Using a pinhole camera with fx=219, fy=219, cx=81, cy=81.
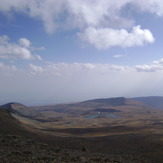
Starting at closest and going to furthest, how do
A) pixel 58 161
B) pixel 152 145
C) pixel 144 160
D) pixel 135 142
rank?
1. pixel 58 161
2. pixel 144 160
3. pixel 152 145
4. pixel 135 142

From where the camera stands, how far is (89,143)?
3006 cm

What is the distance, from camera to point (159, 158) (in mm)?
22109

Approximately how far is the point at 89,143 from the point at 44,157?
13155 mm

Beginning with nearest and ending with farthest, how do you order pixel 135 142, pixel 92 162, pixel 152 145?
pixel 92 162, pixel 152 145, pixel 135 142

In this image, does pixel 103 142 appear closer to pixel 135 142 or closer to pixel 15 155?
pixel 135 142

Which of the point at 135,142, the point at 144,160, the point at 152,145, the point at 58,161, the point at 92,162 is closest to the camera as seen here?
the point at 58,161

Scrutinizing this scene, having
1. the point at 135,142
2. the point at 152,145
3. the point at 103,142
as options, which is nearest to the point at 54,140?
the point at 103,142

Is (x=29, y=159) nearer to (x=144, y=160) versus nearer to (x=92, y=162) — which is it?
(x=92, y=162)

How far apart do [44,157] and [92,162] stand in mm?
3987

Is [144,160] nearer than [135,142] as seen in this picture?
Yes

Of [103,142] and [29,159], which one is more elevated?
[29,159]

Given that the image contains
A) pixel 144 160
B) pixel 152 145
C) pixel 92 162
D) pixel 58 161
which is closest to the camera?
pixel 58 161

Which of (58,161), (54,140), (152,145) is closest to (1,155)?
(58,161)

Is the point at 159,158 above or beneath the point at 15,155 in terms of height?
beneath
